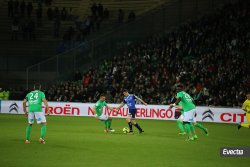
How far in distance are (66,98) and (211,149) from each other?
17.3m

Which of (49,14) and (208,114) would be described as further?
(49,14)

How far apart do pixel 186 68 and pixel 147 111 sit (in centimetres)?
464

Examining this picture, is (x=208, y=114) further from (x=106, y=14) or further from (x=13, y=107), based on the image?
(x=106, y=14)

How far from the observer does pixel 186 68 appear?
2677 centimetres

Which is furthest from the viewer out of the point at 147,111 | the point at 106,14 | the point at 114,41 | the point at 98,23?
the point at 106,14

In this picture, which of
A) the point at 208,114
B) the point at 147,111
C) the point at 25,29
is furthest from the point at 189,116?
the point at 25,29

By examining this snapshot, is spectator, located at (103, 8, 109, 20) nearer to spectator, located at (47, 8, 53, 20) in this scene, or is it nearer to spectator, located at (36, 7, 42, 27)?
spectator, located at (47, 8, 53, 20)

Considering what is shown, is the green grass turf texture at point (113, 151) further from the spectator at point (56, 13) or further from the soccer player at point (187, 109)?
the spectator at point (56, 13)

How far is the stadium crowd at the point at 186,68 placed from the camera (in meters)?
24.6

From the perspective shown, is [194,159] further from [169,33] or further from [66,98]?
[169,33]

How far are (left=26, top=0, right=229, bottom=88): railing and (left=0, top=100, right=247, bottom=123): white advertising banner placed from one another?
374cm

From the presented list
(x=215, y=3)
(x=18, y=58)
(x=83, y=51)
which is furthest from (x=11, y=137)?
(x=215, y=3)

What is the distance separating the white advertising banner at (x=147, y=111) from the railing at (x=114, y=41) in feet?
12.3

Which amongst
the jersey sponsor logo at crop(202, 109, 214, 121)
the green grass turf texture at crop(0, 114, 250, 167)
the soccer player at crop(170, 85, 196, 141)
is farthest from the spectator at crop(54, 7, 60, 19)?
the soccer player at crop(170, 85, 196, 141)
